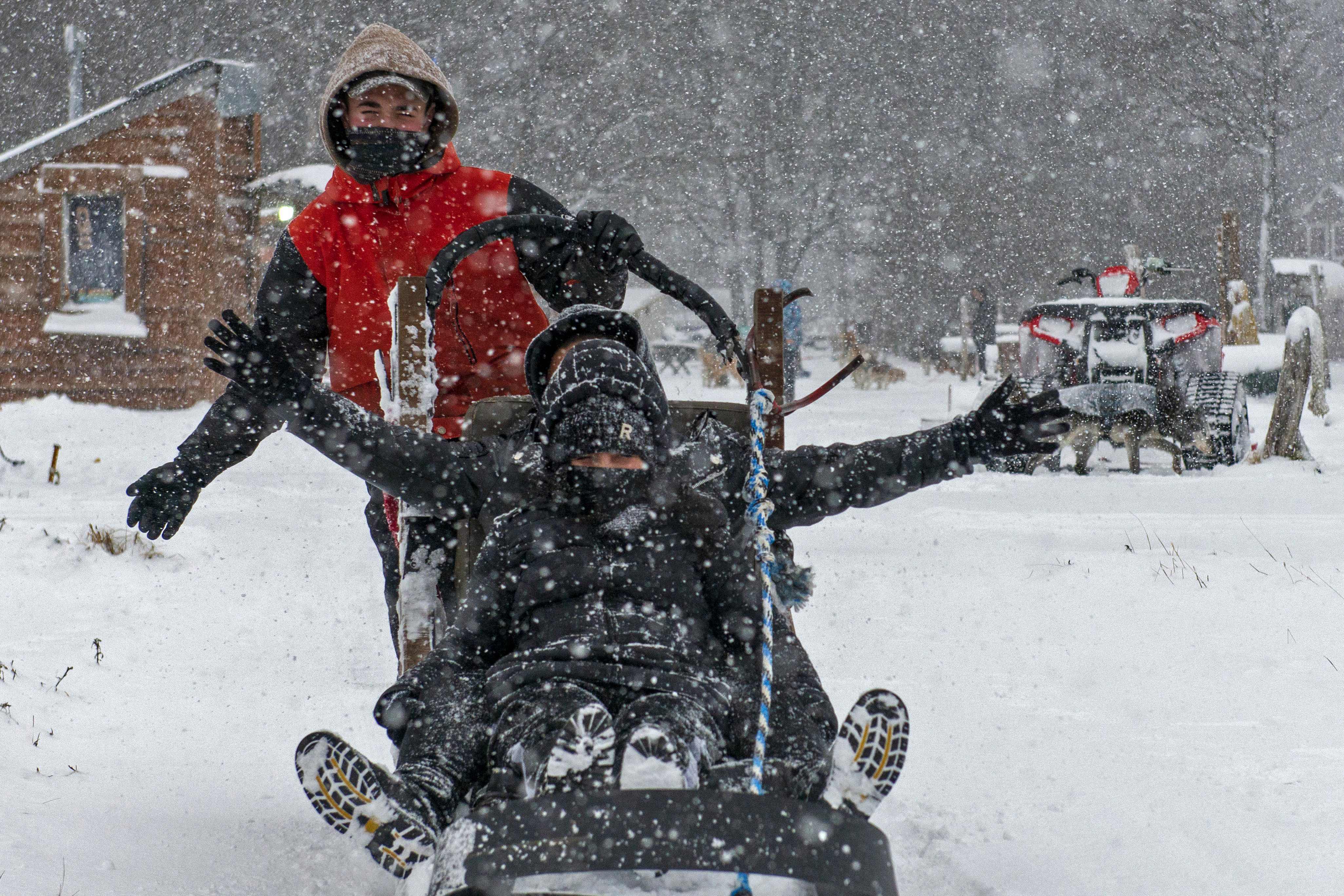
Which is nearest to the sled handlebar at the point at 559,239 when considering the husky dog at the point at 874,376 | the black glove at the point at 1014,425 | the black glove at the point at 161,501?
the black glove at the point at 1014,425

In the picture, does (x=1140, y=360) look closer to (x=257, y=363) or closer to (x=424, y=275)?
(x=424, y=275)

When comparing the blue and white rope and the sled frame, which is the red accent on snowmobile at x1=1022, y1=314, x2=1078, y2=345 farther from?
the sled frame

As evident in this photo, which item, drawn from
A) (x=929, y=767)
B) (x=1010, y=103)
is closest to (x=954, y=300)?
(x=1010, y=103)

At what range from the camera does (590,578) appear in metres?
2.67

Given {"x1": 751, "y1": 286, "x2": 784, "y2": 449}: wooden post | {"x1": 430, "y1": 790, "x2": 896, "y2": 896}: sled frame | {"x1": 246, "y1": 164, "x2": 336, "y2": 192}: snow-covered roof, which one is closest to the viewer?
{"x1": 430, "y1": 790, "x2": 896, "y2": 896}: sled frame

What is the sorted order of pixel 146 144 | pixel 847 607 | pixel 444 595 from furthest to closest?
pixel 146 144, pixel 847 607, pixel 444 595

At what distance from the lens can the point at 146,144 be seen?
49.7ft

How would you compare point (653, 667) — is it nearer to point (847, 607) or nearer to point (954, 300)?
point (847, 607)

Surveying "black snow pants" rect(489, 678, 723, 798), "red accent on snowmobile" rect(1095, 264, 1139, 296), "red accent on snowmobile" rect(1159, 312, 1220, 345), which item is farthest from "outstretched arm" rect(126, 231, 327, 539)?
"red accent on snowmobile" rect(1095, 264, 1139, 296)

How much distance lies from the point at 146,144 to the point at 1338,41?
37.1m

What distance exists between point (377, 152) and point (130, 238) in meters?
13.4

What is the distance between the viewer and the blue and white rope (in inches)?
86.9

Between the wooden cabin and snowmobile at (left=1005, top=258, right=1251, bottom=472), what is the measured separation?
10827 millimetres

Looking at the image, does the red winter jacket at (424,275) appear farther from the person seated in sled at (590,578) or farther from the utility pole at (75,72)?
the utility pole at (75,72)
